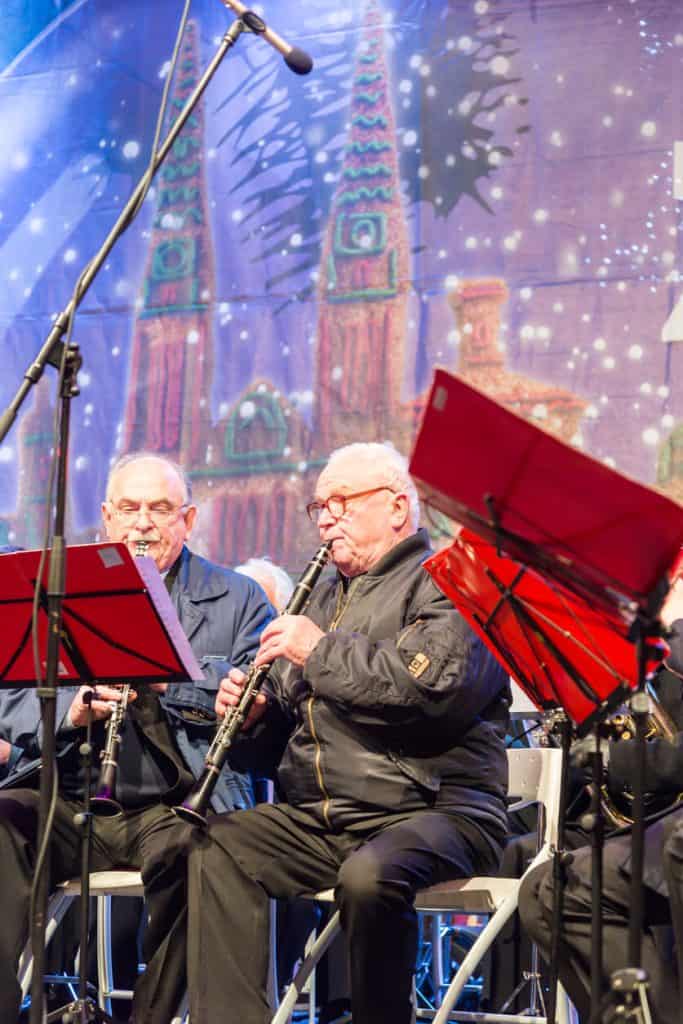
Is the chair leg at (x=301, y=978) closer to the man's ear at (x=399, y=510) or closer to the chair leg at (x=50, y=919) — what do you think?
the chair leg at (x=50, y=919)

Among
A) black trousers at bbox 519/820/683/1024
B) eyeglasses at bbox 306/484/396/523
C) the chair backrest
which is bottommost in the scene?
black trousers at bbox 519/820/683/1024

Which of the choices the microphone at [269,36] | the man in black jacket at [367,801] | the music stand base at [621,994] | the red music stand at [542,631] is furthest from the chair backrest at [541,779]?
the microphone at [269,36]

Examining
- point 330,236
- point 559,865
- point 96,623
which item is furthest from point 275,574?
point 559,865

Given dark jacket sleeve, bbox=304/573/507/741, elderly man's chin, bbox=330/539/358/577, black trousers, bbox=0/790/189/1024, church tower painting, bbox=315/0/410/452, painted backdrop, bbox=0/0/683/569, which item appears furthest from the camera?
church tower painting, bbox=315/0/410/452

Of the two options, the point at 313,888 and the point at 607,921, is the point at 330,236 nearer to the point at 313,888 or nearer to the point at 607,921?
the point at 313,888

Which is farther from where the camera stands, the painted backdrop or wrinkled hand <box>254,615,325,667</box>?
the painted backdrop

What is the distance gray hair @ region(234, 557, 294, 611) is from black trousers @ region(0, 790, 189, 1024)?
1.53 meters

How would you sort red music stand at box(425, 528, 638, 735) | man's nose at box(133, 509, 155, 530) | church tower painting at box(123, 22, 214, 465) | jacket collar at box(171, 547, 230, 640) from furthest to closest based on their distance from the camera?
church tower painting at box(123, 22, 214, 465), man's nose at box(133, 509, 155, 530), jacket collar at box(171, 547, 230, 640), red music stand at box(425, 528, 638, 735)

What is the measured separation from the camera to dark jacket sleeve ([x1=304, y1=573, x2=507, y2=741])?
3.35 meters

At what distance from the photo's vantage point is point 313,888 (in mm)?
3447

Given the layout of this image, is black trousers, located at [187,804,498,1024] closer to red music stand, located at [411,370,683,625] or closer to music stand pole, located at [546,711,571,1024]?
music stand pole, located at [546,711,571,1024]

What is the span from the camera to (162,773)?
152 inches


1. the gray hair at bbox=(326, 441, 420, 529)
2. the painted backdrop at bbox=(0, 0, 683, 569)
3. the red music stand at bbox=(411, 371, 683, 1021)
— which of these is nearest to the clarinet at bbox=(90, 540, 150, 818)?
the gray hair at bbox=(326, 441, 420, 529)

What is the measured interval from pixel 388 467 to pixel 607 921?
1.44 m
